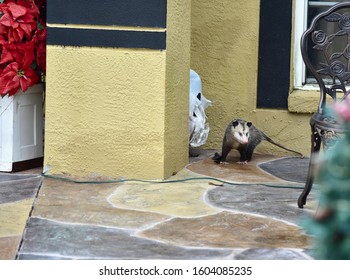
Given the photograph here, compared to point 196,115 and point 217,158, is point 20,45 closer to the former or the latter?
point 196,115

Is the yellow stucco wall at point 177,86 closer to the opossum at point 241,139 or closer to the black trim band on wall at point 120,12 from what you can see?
the black trim band on wall at point 120,12

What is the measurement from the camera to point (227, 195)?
17.6 feet

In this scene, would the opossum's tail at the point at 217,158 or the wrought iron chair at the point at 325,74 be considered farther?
the opossum's tail at the point at 217,158

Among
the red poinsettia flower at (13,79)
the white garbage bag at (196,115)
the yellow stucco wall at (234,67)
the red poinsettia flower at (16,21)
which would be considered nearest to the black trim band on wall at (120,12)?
the red poinsettia flower at (16,21)

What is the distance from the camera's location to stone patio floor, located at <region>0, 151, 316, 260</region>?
13.6ft

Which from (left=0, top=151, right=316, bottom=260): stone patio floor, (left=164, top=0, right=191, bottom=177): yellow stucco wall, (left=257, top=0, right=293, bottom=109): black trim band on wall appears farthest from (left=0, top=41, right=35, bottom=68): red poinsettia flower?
(left=257, top=0, right=293, bottom=109): black trim band on wall

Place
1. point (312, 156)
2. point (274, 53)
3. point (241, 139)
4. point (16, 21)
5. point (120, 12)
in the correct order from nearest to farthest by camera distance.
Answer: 1. point (312, 156)
2. point (120, 12)
3. point (16, 21)
4. point (241, 139)
5. point (274, 53)

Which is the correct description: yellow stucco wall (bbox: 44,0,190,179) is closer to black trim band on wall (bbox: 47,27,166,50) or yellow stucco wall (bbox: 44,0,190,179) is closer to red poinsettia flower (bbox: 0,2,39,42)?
black trim band on wall (bbox: 47,27,166,50)

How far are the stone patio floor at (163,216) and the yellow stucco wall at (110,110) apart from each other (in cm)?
17

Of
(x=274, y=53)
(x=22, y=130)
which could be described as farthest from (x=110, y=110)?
(x=274, y=53)

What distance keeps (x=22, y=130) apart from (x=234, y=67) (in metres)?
1.76

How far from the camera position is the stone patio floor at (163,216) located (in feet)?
13.6

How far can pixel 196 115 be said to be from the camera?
256 inches

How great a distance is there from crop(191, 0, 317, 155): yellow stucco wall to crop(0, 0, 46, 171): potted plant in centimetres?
135
